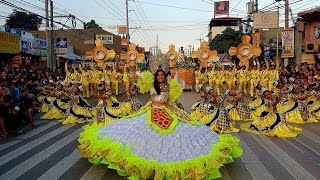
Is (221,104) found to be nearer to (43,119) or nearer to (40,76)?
(43,119)

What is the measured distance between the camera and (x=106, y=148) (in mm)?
5512

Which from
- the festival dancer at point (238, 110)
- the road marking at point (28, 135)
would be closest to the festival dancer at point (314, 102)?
the festival dancer at point (238, 110)

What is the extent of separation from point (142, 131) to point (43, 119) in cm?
778

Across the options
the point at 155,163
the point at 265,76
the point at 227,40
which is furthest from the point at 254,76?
the point at 227,40

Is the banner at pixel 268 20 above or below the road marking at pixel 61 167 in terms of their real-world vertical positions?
Answer: above

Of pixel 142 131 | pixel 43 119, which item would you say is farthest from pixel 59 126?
pixel 142 131

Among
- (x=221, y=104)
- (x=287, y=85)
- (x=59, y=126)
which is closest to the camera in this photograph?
(x=221, y=104)

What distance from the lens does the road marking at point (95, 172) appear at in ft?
19.5

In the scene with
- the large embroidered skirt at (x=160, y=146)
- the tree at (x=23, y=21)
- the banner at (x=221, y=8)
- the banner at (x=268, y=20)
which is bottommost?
the large embroidered skirt at (x=160, y=146)

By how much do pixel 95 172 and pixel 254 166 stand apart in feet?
8.63

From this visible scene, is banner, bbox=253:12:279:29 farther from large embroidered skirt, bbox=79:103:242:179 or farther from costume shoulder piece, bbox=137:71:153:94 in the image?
large embroidered skirt, bbox=79:103:242:179

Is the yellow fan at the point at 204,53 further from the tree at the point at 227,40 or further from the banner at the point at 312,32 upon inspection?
the tree at the point at 227,40

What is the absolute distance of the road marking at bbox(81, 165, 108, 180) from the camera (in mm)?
5938

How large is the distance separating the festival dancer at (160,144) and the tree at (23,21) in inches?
1978
